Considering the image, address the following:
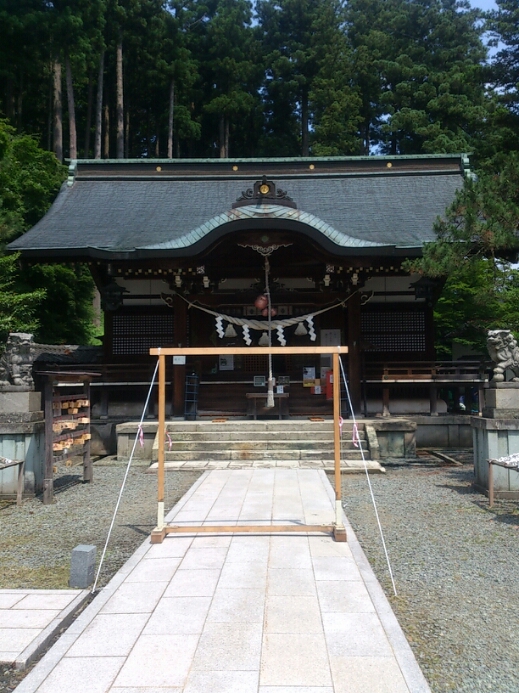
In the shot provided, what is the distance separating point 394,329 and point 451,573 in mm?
8612

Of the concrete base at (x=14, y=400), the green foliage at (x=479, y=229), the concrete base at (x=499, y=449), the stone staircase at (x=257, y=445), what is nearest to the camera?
the concrete base at (x=499, y=449)

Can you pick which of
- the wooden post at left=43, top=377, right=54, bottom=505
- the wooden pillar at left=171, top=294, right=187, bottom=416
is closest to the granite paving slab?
the wooden post at left=43, top=377, right=54, bottom=505

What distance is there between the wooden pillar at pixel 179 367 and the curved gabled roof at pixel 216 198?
4.76 ft

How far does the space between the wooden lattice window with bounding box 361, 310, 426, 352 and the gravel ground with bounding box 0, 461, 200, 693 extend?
5.82 metres

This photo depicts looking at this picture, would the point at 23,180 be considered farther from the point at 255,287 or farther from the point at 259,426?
the point at 259,426

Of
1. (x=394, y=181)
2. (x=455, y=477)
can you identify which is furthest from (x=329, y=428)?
(x=394, y=181)

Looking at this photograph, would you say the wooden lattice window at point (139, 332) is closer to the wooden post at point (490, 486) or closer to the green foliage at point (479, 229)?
the green foliage at point (479, 229)

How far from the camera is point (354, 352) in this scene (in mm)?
11047

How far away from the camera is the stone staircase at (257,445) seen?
9.42 meters

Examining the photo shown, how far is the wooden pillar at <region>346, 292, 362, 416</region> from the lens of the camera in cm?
1108

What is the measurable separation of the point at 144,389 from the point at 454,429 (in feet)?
22.3

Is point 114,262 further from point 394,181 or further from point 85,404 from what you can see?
point 394,181

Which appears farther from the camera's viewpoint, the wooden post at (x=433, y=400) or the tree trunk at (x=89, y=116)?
the tree trunk at (x=89, y=116)

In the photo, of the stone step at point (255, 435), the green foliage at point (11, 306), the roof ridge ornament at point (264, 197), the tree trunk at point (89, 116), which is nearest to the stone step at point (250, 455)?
the stone step at point (255, 435)
